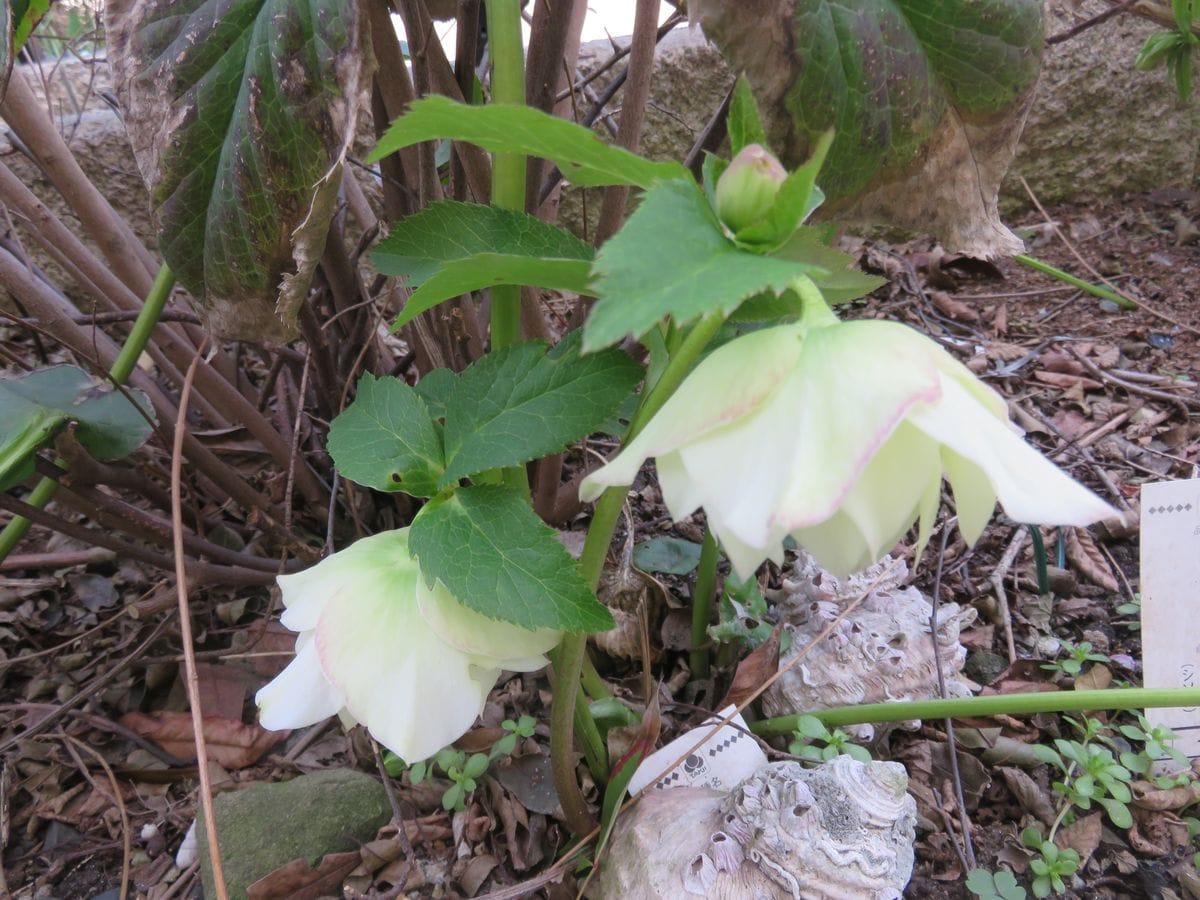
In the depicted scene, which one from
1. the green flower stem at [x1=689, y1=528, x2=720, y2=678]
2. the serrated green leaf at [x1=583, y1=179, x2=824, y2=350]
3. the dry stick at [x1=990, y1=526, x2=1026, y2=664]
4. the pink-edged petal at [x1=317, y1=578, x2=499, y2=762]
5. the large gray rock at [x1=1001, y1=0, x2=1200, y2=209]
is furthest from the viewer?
the large gray rock at [x1=1001, y1=0, x2=1200, y2=209]

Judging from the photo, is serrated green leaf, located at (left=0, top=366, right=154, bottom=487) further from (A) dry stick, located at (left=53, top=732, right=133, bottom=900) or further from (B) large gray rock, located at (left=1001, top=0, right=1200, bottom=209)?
(B) large gray rock, located at (left=1001, top=0, right=1200, bottom=209)

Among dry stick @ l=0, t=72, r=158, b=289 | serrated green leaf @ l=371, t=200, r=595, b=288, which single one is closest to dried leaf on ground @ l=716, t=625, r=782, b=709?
serrated green leaf @ l=371, t=200, r=595, b=288

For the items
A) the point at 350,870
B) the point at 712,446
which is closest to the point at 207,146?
the point at 712,446

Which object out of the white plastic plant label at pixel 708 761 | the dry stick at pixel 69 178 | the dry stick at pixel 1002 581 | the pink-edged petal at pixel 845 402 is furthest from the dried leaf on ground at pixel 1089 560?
the dry stick at pixel 69 178

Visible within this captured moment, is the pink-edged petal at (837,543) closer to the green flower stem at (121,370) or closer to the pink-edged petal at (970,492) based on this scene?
the pink-edged petal at (970,492)

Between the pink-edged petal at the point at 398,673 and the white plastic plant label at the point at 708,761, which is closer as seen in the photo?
the pink-edged petal at the point at 398,673

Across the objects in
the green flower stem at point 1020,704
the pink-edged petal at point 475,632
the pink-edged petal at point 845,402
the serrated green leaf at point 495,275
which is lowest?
the green flower stem at point 1020,704

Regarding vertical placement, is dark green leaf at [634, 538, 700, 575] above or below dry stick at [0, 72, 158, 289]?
below
